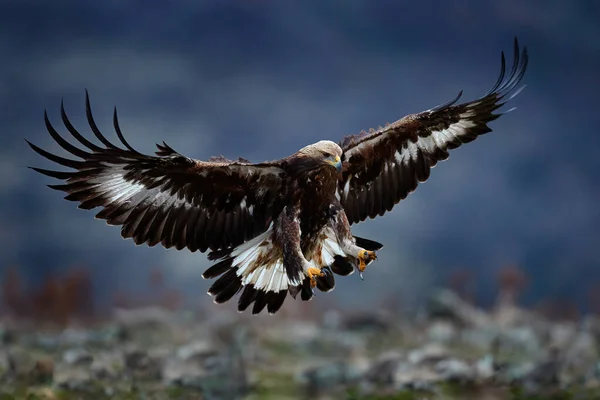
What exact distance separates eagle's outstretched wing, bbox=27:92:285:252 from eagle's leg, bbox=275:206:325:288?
0.15 m

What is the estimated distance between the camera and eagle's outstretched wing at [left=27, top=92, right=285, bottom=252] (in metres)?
4.98

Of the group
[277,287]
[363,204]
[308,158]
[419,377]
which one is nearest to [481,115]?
[363,204]

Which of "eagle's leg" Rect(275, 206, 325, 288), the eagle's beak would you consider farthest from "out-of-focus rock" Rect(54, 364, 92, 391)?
the eagle's beak

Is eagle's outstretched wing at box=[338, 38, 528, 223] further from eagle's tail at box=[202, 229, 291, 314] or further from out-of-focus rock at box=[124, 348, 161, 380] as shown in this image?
out-of-focus rock at box=[124, 348, 161, 380]

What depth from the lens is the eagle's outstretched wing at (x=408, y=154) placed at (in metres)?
5.87

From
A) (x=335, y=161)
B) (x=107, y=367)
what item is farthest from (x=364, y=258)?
(x=107, y=367)

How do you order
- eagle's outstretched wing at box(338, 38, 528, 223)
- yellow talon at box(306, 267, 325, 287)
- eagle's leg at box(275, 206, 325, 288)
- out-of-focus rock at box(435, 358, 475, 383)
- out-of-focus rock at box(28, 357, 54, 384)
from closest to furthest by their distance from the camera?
yellow talon at box(306, 267, 325, 287)
eagle's leg at box(275, 206, 325, 288)
eagle's outstretched wing at box(338, 38, 528, 223)
out-of-focus rock at box(28, 357, 54, 384)
out-of-focus rock at box(435, 358, 475, 383)

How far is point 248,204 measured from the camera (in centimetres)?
548

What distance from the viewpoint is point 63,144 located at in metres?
4.75

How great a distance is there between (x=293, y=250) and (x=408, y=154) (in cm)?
164

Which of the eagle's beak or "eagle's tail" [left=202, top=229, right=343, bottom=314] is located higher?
the eagle's beak

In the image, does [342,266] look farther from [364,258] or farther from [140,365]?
[140,365]

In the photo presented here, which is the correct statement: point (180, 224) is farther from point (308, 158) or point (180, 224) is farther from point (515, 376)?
point (515, 376)

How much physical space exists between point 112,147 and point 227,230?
118 cm
